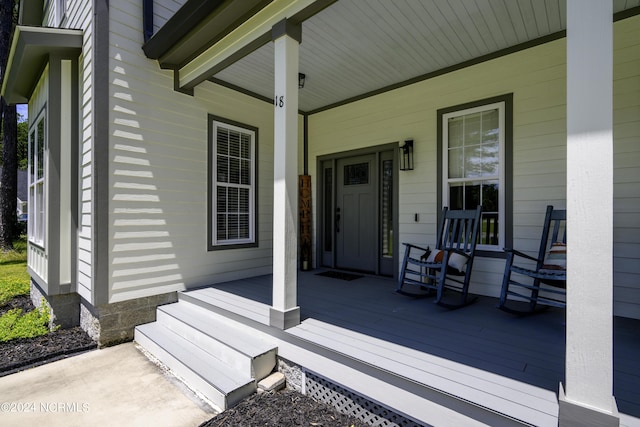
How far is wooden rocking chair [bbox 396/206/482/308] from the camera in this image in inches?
126

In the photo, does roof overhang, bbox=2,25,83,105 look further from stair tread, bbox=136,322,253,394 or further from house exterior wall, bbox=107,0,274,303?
stair tread, bbox=136,322,253,394

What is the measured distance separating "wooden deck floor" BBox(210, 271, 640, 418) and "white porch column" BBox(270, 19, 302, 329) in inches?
15.6

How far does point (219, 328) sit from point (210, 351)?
233 mm

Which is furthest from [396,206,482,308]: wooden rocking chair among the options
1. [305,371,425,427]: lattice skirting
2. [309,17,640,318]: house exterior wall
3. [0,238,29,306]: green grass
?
[0,238,29,306]: green grass

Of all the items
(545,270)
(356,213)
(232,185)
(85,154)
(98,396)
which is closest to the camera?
(98,396)

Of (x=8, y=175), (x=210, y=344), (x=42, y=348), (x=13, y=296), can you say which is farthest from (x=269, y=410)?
(x=8, y=175)

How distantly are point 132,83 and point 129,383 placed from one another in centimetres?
289

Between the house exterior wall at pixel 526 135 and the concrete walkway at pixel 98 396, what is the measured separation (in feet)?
10.2

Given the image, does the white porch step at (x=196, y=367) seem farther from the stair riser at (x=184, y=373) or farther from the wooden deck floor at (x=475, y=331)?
the wooden deck floor at (x=475, y=331)

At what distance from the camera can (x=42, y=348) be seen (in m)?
3.17

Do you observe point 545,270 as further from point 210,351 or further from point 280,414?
point 210,351

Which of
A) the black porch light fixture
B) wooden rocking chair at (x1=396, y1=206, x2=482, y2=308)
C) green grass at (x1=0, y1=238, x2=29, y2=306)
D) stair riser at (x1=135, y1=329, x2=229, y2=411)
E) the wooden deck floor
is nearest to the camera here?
the wooden deck floor

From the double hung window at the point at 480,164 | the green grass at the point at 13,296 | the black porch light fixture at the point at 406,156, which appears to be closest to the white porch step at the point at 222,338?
the green grass at the point at 13,296

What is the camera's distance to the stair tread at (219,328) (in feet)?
8.36
